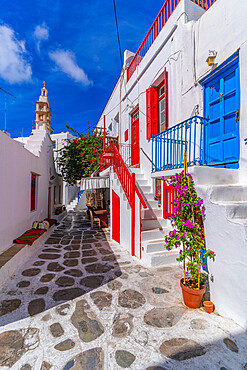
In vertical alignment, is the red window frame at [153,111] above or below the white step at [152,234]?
above

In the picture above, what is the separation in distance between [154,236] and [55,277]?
2.59 metres

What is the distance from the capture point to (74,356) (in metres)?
2.14

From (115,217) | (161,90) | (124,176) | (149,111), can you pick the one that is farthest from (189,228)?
(161,90)

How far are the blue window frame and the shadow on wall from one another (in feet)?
11.2

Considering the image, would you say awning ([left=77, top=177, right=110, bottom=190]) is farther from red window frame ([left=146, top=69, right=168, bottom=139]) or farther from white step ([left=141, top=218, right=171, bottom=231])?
white step ([left=141, top=218, right=171, bottom=231])

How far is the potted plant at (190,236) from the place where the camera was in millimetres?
2922

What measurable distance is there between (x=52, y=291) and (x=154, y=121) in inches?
230

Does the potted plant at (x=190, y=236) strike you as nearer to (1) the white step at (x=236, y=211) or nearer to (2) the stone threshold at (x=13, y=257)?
(1) the white step at (x=236, y=211)

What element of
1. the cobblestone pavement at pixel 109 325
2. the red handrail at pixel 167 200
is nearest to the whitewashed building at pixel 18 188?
the cobblestone pavement at pixel 109 325

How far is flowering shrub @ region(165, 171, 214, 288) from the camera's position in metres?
2.94

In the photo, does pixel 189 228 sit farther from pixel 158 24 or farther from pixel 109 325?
pixel 158 24

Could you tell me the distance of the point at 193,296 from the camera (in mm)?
2910

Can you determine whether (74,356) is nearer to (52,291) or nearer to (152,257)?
(52,291)

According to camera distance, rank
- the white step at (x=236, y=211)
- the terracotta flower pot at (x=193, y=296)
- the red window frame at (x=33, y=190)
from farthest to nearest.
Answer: the red window frame at (x=33, y=190) → the terracotta flower pot at (x=193, y=296) → the white step at (x=236, y=211)
